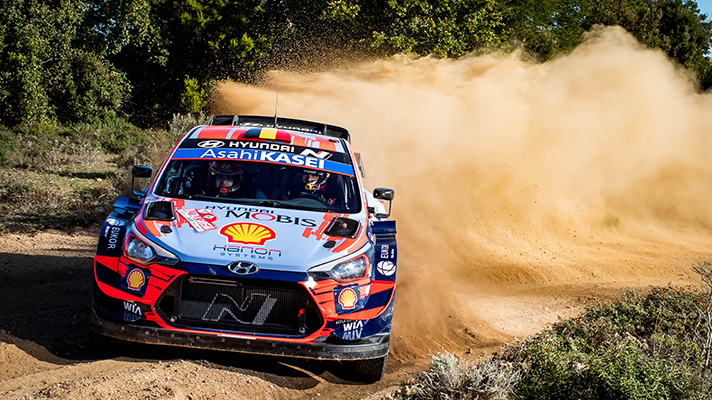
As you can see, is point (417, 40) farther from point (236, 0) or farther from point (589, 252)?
point (589, 252)

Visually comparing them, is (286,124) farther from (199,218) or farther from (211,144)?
(199,218)

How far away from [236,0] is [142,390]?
2577 cm

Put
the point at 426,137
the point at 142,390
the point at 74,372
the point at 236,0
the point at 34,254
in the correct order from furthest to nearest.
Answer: the point at 236,0, the point at 426,137, the point at 34,254, the point at 74,372, the point at 142,390

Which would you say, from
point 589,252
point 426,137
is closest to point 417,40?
point 426,137

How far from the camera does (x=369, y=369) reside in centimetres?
539

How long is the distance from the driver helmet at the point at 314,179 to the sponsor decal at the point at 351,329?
1633 millimetres

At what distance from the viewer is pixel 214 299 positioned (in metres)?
4.87

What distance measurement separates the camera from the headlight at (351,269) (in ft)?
16.7

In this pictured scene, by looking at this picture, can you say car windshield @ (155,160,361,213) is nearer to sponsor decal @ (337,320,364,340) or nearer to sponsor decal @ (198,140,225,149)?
sponsor decal @ (198,140,225,149)

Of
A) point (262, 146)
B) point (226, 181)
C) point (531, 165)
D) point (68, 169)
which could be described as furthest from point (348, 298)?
point (68, 169)

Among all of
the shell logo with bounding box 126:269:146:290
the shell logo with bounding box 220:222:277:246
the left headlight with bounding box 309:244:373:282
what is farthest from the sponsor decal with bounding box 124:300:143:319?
the left headlight with bounding box 309:244:373:282

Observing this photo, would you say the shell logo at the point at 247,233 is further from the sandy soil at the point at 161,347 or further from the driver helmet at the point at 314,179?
the driver helmet at the point at 314,179

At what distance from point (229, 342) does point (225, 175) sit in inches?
75.7

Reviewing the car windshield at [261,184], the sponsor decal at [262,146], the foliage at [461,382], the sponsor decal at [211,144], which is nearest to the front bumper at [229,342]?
the foliage at [461,382]
